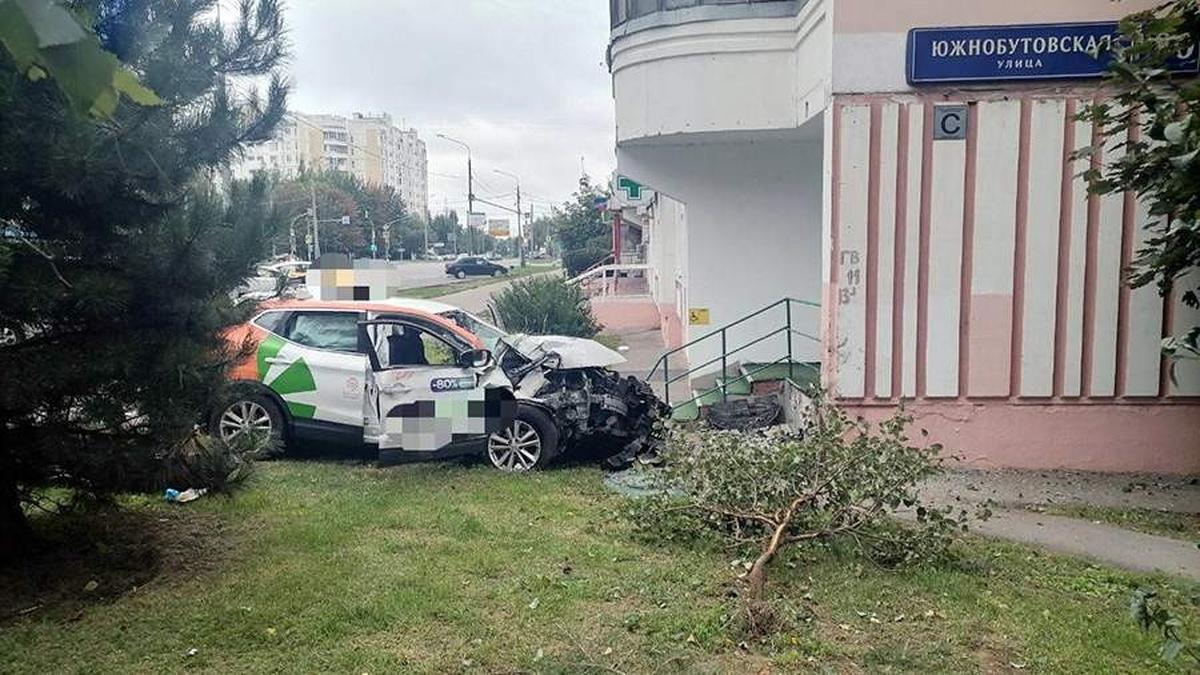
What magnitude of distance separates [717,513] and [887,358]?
3546 mm

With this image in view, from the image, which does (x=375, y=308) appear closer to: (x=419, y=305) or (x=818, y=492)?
(x=419, y=305)

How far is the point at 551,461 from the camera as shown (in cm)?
917

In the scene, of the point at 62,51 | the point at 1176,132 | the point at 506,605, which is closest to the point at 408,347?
the point at 506,605

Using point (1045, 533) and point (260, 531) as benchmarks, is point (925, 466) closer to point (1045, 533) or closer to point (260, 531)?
point (1045, 533)

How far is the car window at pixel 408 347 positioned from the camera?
29.7ft

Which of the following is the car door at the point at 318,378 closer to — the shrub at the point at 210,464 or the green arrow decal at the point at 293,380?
the green arrow decal at the point at 293,380

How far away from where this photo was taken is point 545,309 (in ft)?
60.0

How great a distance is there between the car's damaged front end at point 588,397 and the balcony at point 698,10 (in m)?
3.87

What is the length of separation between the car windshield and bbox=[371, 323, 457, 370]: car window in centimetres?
93

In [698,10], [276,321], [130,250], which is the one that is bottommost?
[276,321]

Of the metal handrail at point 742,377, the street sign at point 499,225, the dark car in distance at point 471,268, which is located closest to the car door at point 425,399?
the metal handrail at point 742,377

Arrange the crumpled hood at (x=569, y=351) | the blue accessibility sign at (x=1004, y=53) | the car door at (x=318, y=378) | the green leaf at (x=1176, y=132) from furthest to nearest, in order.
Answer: the crumpled hood at (x=569, y=351) < the car door at (x=318, y=378) < the blue accessibility sign at (x=1004, y=53) < the green leaf at (x=1176, y=132)

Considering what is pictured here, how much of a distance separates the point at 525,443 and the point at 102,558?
412 cm

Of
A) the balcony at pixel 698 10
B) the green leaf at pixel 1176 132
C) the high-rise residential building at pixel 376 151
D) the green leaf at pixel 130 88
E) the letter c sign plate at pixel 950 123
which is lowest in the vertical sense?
the green leaf at pixel 130 88
